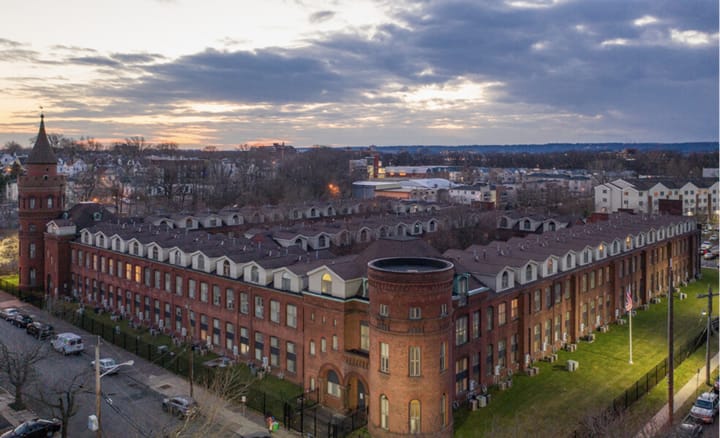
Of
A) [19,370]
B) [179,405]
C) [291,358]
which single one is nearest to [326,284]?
[291,358]

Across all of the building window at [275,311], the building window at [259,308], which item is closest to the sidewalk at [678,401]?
the building window at [275,311]

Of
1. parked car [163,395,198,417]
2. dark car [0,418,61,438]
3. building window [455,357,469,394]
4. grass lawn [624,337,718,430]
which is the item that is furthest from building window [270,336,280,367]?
grass lawn [624,337,718,430]

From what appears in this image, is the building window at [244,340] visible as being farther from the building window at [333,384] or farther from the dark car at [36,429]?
the dark car at [36,429]

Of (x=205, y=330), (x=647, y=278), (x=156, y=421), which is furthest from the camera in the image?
(x=647, y=278)

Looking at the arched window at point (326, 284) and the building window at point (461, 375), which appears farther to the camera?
the arched window at point (326, 284)

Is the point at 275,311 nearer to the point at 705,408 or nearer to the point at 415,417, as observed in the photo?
the point at 415,417

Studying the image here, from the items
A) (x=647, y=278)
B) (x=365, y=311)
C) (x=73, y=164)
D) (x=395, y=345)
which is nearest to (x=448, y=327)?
(x=395, y=345)

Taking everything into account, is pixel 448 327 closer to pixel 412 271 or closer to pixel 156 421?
pixel 412 271
